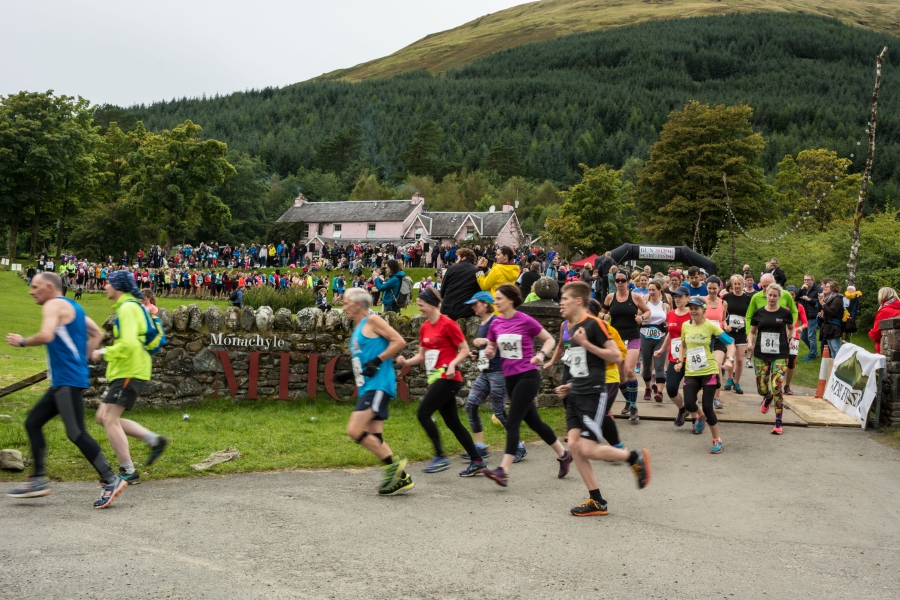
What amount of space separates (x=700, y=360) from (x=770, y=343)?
67.9 inches

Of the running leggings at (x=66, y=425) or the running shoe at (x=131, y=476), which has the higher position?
the running leggings at (x=66, y=425)

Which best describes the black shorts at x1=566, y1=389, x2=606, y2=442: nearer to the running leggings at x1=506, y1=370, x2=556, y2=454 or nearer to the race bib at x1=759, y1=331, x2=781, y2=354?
the running leggings at x1=506, y1=370, x2=556, y2=454

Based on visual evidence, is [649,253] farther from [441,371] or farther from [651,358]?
[441,371]

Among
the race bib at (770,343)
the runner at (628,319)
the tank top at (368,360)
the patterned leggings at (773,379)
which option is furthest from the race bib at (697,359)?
the tank top at (368,360)

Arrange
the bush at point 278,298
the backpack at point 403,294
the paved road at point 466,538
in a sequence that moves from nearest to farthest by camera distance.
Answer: the paved road at point 466,538 → the backpack at point 403,294 → the bush at point 278,298

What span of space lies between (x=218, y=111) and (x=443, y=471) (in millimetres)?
190867

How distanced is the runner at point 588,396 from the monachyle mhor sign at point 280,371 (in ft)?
15.5

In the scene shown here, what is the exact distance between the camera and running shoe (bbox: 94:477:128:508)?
20.9 ft

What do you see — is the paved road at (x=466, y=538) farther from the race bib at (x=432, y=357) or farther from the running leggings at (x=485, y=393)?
the race bib at (x=432, y=357)

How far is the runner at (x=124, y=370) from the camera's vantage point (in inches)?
269

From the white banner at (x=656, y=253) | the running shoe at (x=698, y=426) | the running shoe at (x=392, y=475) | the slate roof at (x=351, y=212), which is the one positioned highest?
the running shoe at (x=392, y=475)

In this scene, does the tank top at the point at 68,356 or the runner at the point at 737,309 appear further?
the runner at the point at 737,309

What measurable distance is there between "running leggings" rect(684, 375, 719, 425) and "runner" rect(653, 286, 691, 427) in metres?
0.40

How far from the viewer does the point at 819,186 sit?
67.3 meters
